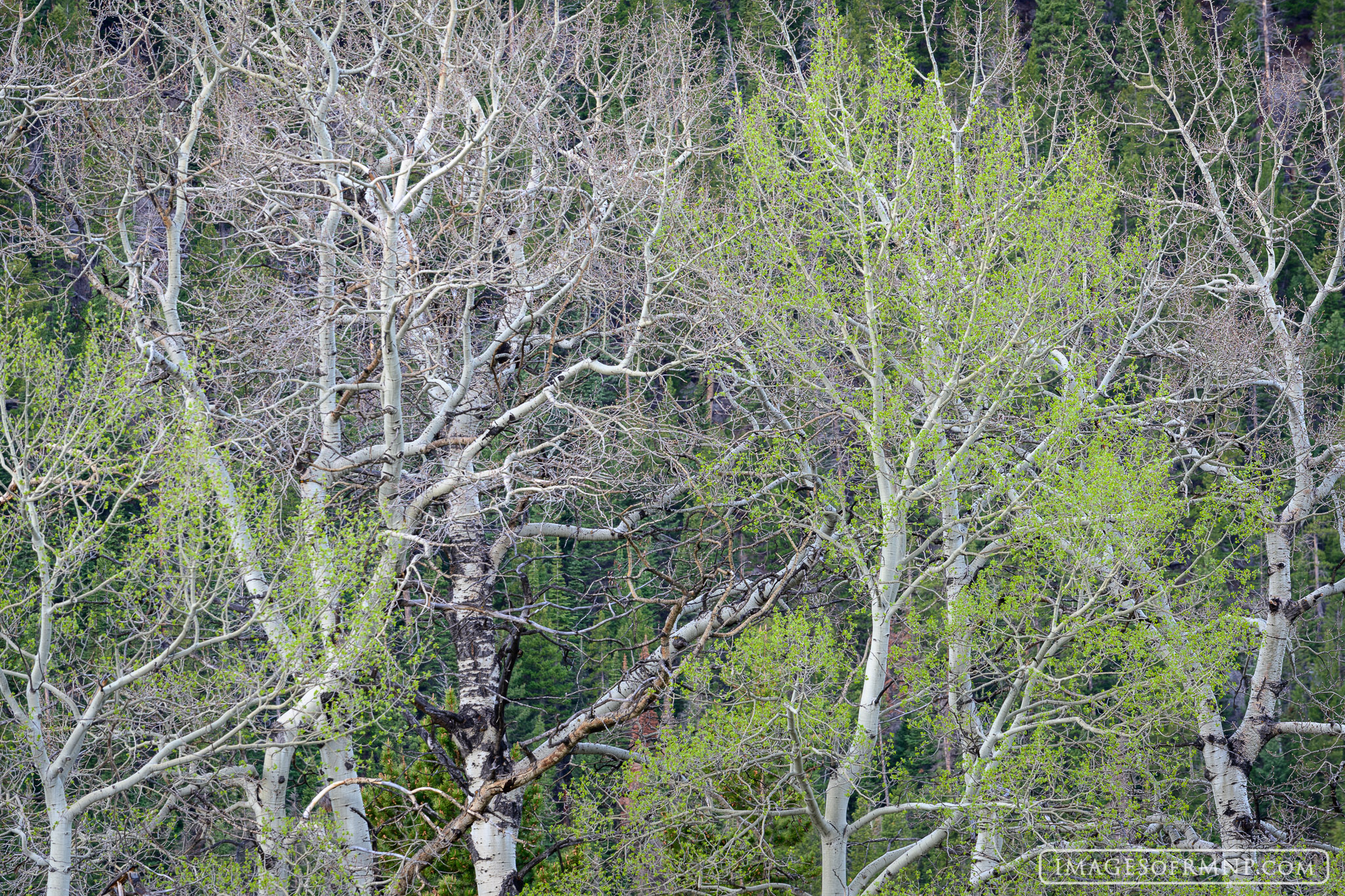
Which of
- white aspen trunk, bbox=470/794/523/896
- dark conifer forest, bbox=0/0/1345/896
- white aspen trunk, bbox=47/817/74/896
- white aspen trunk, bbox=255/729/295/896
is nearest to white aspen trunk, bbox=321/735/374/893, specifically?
dark conifer forest, bbox=0/0/1345/896

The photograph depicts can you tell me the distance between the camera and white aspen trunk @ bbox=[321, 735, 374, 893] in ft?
37.1

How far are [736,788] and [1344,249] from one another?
10851 mm

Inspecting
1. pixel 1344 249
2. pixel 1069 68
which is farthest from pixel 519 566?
pixel 1069 68

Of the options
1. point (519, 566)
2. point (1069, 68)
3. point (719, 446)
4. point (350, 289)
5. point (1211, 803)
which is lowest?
point (1211, 803)

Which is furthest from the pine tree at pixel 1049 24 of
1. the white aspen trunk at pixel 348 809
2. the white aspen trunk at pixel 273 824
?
the white aspen trunk at pixel 273 824

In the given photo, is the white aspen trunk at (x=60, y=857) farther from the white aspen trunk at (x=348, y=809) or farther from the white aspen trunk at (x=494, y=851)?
the white aspen trunk at (x=494, y=851)

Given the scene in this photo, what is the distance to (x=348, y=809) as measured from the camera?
37.5 ft

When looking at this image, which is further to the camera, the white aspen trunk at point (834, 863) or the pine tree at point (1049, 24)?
the pine tree at point (1049, 24)

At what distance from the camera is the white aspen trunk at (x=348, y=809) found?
11.3 m

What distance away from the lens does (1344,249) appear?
16047 millimetres

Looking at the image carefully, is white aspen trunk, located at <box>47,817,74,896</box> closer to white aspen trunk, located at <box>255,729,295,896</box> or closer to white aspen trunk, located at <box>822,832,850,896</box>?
white aspen trunk, located at <box>255,729,295,896</box>

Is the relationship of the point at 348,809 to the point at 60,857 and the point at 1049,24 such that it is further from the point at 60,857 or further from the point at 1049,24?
the point at 1049,24

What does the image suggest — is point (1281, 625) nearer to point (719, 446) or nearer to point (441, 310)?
point (719, 446)

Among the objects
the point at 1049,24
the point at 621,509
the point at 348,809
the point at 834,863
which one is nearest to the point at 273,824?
the point at 348,809
